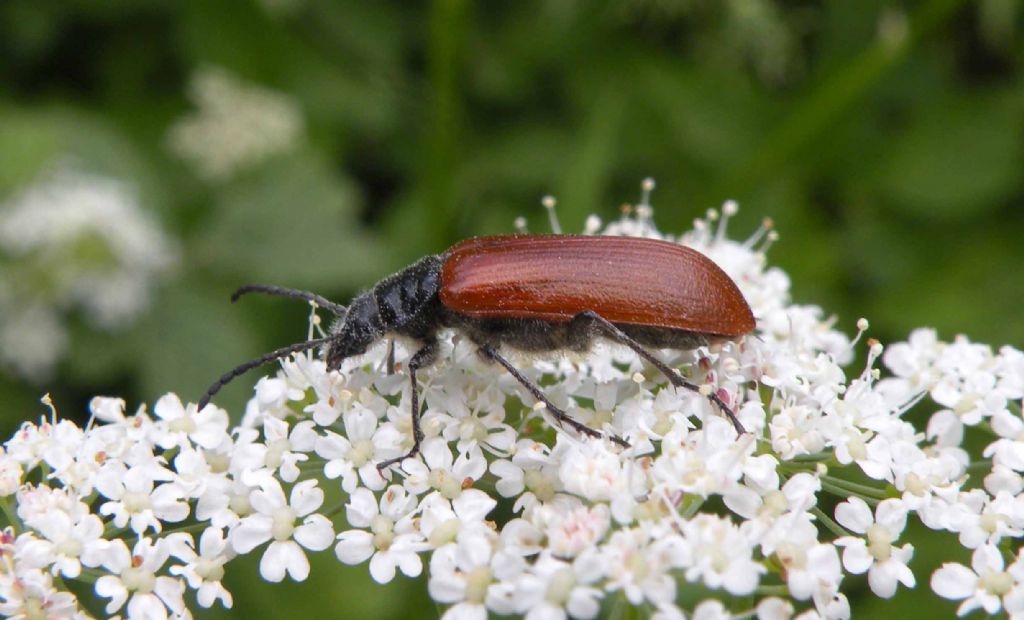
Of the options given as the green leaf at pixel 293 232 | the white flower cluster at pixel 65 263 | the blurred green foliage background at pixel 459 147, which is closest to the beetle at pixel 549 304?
the blurred green foliage background at pixel 459 147

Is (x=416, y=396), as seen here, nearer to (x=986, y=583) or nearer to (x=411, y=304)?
(x=411, y=304)

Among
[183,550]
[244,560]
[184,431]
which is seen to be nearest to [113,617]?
[183,550]

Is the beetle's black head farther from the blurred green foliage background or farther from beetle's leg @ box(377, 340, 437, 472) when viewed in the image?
the blurred green foliage background

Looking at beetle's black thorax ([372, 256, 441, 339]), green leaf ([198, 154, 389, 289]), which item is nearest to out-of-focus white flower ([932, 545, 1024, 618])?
beetle's black thorax ([372, 256, 441, 339])

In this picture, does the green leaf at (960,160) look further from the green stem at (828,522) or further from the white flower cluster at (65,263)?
the white flower cluster at (65,263)

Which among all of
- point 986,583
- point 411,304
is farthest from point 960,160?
point 411,304

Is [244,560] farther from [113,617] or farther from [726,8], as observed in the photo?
[726,8]
